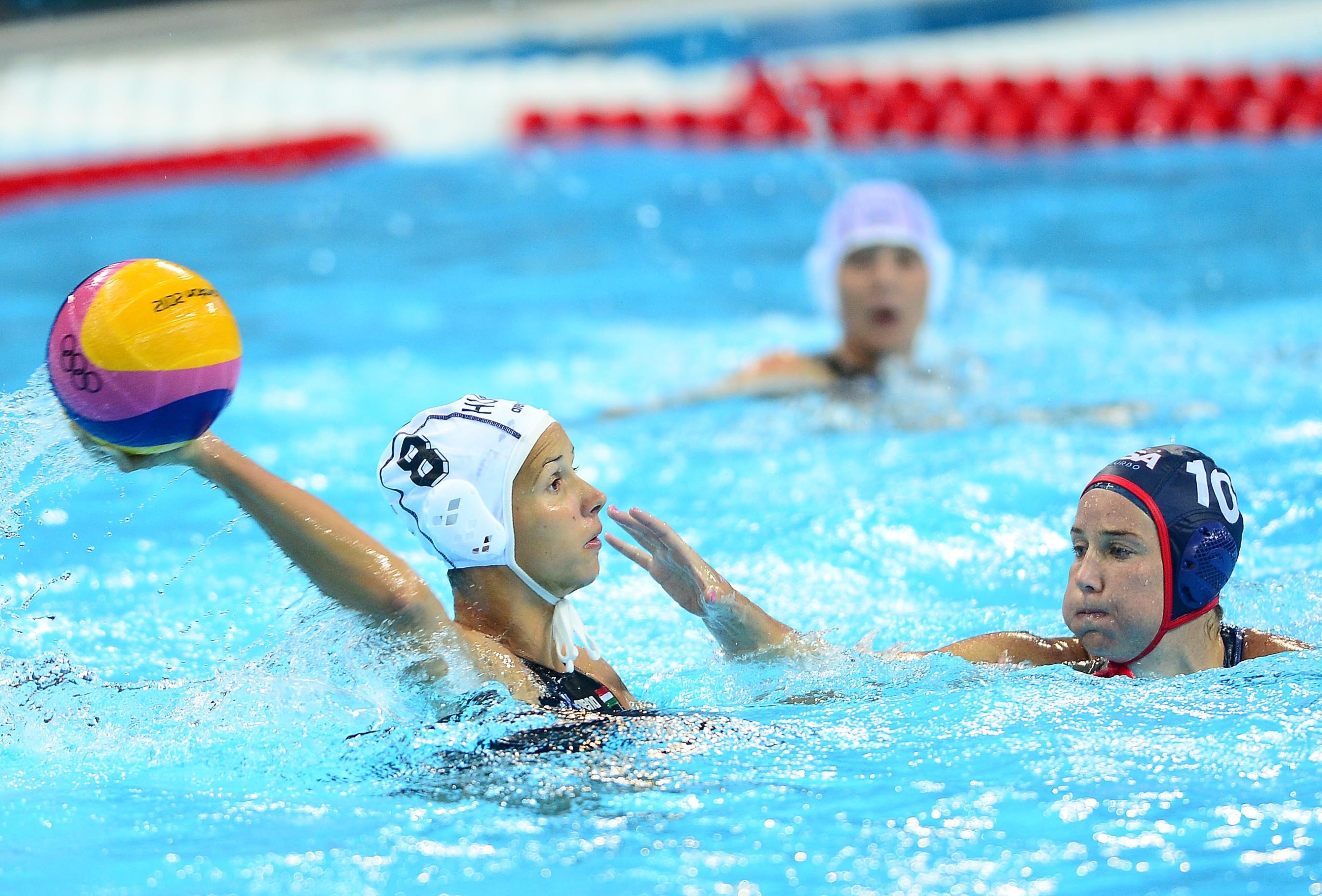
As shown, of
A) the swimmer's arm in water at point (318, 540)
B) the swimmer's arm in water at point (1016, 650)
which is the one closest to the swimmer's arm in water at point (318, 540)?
the swimmer's arm in water at point (318, 540)

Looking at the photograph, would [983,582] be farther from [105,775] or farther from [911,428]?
[105,775]

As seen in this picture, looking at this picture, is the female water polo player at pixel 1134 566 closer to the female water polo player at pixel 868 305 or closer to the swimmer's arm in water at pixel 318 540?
the swimmer's arm in water at pixel 318 540

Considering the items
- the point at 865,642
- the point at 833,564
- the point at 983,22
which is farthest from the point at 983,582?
the point at 983,22

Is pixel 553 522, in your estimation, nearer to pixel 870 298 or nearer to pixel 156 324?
pixel 156 324

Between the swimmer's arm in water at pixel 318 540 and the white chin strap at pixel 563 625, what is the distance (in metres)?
0.28

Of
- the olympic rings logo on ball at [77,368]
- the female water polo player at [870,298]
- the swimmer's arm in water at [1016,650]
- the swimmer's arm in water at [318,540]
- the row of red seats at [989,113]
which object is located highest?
the row of red seats at [989,113]

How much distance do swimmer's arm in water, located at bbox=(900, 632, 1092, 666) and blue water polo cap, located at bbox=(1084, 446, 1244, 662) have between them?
26 centimetres

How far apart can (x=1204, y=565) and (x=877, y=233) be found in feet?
9.71

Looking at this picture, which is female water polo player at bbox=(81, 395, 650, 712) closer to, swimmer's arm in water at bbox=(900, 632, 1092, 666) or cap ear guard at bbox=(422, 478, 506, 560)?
cap ear guard at bbox=(422, 478, 506, 560)

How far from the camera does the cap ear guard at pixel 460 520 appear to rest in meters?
2.73

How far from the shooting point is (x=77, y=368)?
246 cm

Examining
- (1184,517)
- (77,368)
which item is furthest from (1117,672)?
(77,368)

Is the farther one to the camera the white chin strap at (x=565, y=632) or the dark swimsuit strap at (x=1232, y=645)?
the dark swimsuit strap at (x=1232, y=645)

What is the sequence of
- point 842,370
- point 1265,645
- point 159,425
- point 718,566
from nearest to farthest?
point 159,425, point 1265,645, point 718,566, point 842,370
